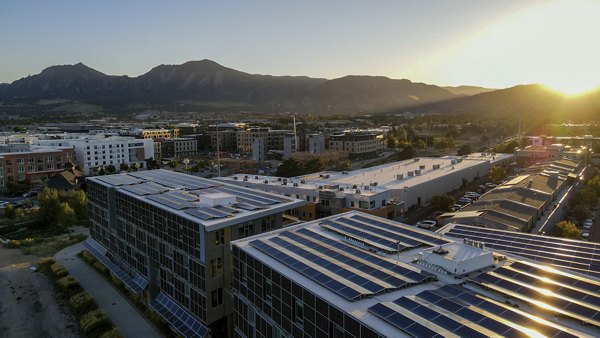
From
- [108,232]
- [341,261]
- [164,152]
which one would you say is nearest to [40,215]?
[108,232]

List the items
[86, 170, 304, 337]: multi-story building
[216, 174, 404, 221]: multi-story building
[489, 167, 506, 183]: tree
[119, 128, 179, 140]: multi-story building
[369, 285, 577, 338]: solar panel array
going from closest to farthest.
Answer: [369, 285, 577, 338]: solar panel array → [86, 170, 304, 337]: multi-story building → [216, 174, 404, 221]: multi-story building → [489, 167, 506, 183]: tree → [119, 128, 179, 140]: multi-story building

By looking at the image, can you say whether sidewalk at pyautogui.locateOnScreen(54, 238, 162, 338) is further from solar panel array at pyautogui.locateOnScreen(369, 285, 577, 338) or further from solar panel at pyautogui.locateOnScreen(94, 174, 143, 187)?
solar panel array at pyautogui.locateOnScreen(369, 285, 577, 338)

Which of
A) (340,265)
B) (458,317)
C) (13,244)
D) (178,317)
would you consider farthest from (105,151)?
(458,317)

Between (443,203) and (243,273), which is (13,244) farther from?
(443,203)

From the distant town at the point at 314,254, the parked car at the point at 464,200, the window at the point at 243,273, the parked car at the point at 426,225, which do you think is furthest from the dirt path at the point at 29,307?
the parked car at the point at 464,200

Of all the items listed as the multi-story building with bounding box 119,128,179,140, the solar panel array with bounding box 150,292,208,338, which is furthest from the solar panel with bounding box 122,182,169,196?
the multi-story building with bounding box 119,128,179,140

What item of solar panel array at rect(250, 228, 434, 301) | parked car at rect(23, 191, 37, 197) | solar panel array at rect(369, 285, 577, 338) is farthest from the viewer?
parked car at rect(23, 191, 37, 197)
